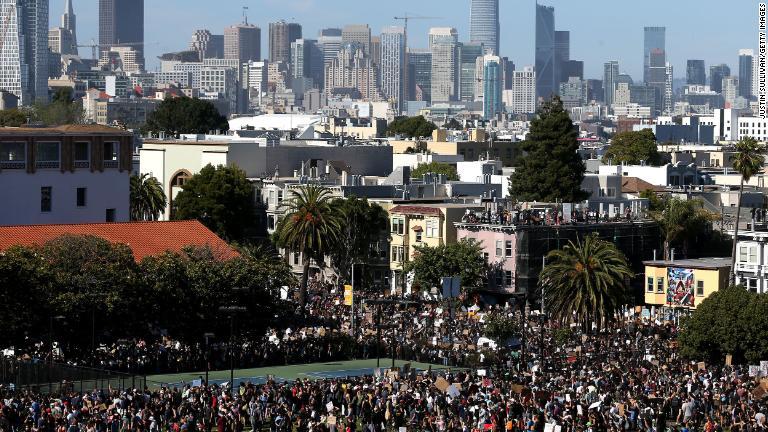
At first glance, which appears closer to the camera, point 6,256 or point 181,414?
point 181,414

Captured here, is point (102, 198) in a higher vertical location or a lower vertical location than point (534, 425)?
higher

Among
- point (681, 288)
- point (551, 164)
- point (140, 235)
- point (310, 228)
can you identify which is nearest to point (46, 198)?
point (140, 235)

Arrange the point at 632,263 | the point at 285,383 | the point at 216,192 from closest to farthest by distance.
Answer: the point at 285,383, the point at 632,263, the point at 216,192

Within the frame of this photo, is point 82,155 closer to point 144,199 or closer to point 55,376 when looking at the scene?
point 144,199

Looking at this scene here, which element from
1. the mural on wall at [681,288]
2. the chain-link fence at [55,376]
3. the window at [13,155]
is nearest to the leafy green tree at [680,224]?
the mural on wall at [681,288]

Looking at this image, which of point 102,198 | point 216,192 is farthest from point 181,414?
point 216,192

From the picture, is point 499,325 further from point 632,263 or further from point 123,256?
point 632,263

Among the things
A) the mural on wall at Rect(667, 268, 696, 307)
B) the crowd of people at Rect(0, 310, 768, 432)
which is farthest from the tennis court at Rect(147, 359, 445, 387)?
the mural on wall at Rect(667, 268, 696, 307)

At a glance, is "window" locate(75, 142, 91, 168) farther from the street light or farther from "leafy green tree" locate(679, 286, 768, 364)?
"leafy green tree" locate(679, 286, 768, 364)
